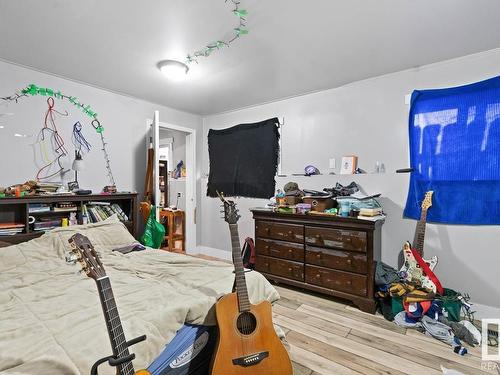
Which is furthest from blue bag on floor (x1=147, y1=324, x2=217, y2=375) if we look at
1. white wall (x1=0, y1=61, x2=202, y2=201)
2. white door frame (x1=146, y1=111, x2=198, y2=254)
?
white door frame (x1=146, y1=111, x2=198, y2=254)

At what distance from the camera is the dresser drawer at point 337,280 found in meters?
2.50

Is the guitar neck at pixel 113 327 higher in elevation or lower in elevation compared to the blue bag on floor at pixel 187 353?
higher

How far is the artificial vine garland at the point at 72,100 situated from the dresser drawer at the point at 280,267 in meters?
2.16

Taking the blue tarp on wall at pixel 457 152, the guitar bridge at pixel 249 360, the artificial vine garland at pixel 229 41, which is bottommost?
the guitar bridge at pixel 249 360

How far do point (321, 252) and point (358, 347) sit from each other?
0.97m

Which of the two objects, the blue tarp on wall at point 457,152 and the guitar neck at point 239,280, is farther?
the blue tarp on wall at point 457,152

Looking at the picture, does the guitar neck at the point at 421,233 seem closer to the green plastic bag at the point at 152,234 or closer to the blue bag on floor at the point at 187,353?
the blue bag on floor at the point at 187,353

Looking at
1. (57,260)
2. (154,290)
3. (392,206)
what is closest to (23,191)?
(57,260)

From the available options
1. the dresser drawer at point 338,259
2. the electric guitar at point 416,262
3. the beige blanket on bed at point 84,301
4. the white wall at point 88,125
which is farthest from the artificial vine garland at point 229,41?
the electric guitar at point 416,262

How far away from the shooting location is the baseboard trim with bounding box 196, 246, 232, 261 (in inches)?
164

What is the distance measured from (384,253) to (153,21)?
10.2 ft

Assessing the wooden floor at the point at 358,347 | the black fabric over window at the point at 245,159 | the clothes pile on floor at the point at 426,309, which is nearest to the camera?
the wooden floor at the point at 358,347

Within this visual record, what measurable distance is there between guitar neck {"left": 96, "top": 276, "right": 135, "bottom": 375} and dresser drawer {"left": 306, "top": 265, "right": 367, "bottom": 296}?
2.17 m

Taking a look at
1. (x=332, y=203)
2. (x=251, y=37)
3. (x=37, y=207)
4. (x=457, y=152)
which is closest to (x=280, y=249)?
(x=332, y=203)
